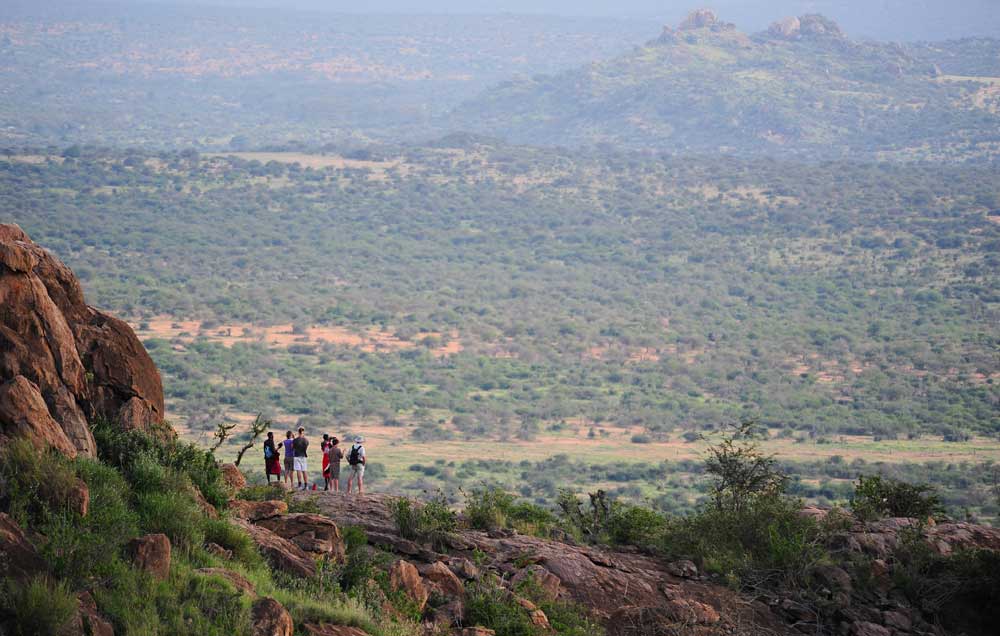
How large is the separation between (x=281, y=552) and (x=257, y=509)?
1.78 metres

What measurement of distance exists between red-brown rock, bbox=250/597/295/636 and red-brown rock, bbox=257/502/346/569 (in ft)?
7.95

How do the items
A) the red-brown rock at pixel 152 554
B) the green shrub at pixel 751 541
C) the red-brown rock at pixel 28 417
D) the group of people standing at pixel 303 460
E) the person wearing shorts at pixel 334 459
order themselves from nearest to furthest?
the red-brown rock at pixel 152 554 < the red-brown rock at pixel 28 417 < the green shrub at pixel 751 541 < the group of people standing at pixel 303 460 < the person wearing shorts at pixel 334 459

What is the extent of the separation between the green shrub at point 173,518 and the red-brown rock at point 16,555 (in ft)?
4.77

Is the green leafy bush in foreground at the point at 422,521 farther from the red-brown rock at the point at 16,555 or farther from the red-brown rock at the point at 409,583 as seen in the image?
the red-brown rock at the point at 16,555

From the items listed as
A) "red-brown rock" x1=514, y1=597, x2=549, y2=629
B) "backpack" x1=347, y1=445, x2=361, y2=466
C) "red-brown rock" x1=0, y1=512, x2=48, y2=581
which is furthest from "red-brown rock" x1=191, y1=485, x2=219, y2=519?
"backpack" x1=347, y1=445, x2=361, y2=466

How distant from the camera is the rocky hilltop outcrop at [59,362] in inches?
463

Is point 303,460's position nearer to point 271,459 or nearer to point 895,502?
point 271,459

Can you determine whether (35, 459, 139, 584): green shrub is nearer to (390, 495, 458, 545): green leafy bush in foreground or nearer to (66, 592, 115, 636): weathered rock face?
(66, 592, 115, 636): weathered rock face

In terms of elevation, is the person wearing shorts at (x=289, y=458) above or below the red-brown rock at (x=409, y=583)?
below

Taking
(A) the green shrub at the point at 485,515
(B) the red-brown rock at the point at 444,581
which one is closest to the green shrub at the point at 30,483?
(B) the red-brown rock at the point at 444,581

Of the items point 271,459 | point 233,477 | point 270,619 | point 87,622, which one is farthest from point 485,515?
point 87,622

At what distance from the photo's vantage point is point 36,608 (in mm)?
9594

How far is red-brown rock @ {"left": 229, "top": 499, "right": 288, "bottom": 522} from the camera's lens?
14.0m

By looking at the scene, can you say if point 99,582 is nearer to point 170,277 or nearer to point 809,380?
point 809,380
